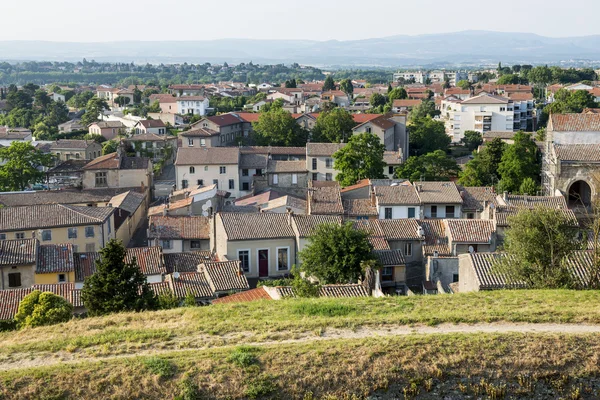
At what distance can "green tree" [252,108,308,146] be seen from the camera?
67.1 m

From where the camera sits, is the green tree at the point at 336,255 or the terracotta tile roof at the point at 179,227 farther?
the terracotta tile roof at the point at 179,227

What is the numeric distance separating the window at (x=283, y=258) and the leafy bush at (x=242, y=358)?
1520 cm

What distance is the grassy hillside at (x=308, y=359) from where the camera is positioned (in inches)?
511

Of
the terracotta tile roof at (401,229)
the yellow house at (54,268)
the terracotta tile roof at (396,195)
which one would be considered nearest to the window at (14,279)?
the yellow house at (54,268)

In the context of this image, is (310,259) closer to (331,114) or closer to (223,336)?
(223,336)

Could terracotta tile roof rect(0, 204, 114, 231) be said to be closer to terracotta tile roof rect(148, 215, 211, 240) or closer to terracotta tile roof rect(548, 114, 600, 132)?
terracotta tile roof rect(148, 215, 211, 240)

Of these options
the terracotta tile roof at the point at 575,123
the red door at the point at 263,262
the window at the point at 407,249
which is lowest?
the red door at the point at 263,262

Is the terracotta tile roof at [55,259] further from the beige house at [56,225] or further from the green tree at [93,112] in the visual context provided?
the green tree at [93,112]

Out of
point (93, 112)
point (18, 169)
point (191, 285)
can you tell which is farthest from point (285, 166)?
point (93, 112)

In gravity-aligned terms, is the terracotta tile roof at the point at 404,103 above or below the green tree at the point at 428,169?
above

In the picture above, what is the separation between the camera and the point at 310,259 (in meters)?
24.9

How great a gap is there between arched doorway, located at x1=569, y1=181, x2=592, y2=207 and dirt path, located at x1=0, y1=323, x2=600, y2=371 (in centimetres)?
2574

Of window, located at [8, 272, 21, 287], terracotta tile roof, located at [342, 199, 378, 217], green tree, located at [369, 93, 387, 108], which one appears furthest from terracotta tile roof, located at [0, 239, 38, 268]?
green tree, located at [369, 93, 387, 108]

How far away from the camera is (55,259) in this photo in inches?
1077
